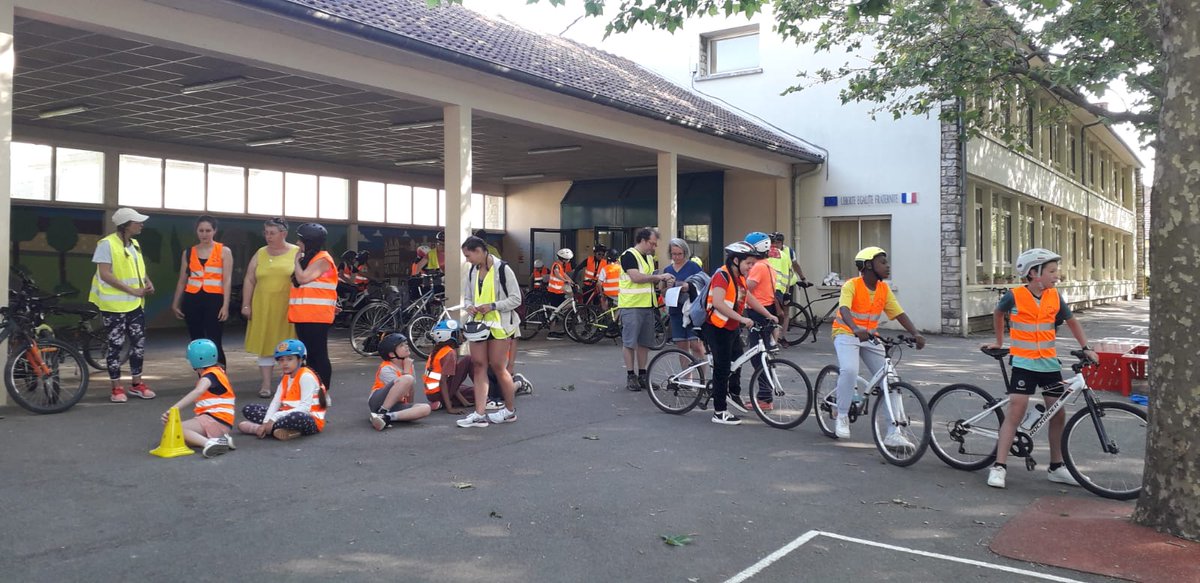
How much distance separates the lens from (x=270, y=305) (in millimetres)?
8430

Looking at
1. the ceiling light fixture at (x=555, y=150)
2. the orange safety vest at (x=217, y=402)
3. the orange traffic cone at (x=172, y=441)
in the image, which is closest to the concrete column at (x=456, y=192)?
the orange safety vest at (x=217, y=402)

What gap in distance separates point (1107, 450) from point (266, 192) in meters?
17.5

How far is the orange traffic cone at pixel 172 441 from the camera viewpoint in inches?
251

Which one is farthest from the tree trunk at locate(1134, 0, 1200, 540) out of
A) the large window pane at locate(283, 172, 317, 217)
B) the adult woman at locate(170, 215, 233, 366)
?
the large window pane at locate(283, 172, 317, 217)

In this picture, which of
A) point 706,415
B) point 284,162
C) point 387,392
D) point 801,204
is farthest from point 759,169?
point 387,392

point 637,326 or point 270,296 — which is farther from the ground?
point 270,296

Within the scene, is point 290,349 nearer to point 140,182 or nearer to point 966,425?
point 966,425

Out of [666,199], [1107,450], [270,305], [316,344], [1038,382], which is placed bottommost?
[1107,450]

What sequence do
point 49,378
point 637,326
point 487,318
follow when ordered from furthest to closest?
point 637,326 < point 49,378 < point 487,318

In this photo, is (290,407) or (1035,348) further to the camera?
(290,407)

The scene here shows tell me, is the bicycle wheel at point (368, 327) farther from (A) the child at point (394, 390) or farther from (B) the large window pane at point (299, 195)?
(B) the large window pane at point (299, 195)

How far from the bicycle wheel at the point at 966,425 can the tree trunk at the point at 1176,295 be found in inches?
51.8

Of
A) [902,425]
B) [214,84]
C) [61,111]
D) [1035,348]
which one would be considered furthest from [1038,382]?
[61,111]

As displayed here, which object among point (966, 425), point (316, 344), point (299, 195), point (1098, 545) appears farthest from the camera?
point (299, 195)
